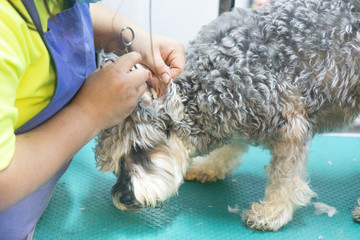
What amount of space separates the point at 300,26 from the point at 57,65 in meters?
0.70

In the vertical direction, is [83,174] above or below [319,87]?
below

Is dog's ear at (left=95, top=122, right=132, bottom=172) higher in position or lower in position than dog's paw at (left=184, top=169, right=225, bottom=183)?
higher

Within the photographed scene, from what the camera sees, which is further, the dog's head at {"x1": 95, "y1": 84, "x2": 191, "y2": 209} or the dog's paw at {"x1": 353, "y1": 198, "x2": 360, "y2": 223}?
the dog's paw at {"x1": 353, "y1": 198, "x2": 360, "y2": 223}

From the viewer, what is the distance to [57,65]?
95 cm

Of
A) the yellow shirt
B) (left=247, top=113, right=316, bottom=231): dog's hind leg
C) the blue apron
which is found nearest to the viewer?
the yellow shirt

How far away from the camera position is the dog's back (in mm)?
1191

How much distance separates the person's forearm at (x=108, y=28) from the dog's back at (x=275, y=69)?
20 centimetres

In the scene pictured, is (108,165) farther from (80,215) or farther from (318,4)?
(318,4)

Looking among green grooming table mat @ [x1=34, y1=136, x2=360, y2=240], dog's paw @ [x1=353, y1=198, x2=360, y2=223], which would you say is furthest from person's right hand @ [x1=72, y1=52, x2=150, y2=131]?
dog's paw @ [x1=353, y1=198, x2=360, y2=223]

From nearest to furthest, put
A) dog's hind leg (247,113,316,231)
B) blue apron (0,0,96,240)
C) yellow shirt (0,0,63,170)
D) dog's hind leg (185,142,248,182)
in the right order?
1. yellow shirt (0,0,63,170)
2. blue apron (0,0,96,240)
3. dog's hind leg (247,113,316,231)
4. dog's hind leg (185,142,248,182)

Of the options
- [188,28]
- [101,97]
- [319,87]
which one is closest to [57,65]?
[101,97]

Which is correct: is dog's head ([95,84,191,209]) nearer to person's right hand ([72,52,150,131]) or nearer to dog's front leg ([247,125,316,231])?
person's right hand ([72,52,150,131])

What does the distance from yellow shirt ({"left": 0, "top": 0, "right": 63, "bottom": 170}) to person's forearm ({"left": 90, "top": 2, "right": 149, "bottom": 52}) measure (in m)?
0.27

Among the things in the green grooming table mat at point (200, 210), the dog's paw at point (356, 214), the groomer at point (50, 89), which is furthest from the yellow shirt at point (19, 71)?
the dog's paw at point (356, 214)
